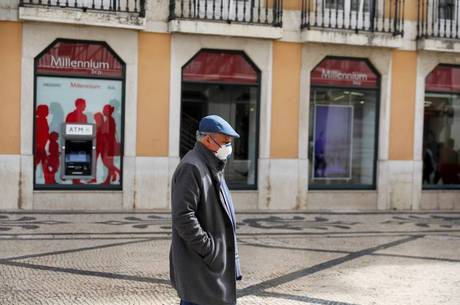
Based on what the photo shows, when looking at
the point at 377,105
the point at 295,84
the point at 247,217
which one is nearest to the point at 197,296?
the point at 247,217

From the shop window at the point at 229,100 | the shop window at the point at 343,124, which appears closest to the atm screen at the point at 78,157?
the shop window at the point at 229,100

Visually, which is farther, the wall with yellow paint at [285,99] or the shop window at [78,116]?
the wall with yellow paint at [285,99]

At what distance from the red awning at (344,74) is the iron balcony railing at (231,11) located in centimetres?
148

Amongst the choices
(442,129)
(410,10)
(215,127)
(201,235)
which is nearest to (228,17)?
(410,10)

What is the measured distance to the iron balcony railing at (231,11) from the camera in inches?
559

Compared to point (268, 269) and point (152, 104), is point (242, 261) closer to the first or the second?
point (268, 269)

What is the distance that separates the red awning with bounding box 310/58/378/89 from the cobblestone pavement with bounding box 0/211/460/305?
11.4 ft

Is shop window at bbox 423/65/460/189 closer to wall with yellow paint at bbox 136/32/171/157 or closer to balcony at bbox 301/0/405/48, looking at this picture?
balcony at bbox 301/0/405/48

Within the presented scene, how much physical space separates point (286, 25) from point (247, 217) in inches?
171

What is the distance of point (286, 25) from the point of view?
588 inches

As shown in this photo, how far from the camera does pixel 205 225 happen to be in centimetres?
429

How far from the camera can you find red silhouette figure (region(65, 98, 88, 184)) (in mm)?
13852

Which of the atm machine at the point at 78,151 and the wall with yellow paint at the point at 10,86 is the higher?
the wall with yellow paint at the point at 10,86

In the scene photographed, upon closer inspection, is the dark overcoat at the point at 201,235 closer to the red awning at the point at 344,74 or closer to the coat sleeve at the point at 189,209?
the coat sleeve at the point at 189,209
